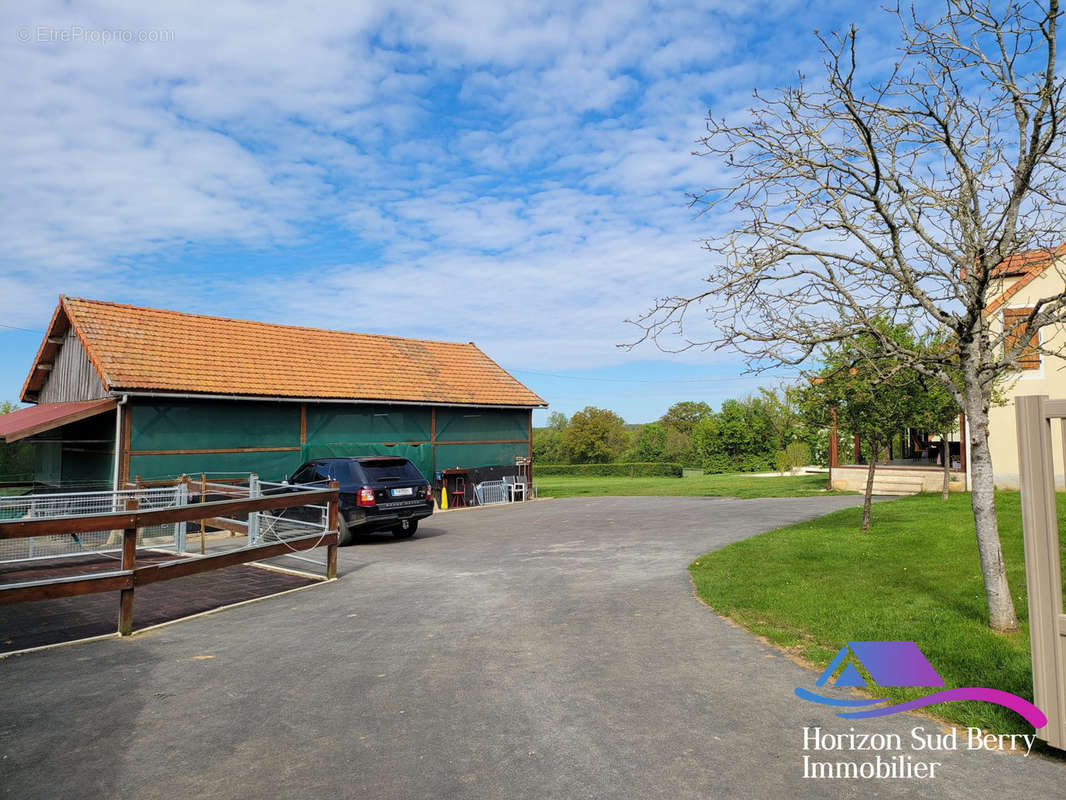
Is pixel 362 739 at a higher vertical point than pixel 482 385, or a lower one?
lower

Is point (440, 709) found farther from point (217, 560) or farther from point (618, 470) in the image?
point (618, 470)

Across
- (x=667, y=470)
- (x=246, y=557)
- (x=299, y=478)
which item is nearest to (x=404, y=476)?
(x=299, y=478)

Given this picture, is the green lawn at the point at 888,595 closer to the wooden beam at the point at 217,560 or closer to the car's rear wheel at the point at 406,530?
the wooden beam at the point at 217,560

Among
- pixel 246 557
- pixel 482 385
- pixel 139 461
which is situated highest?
pixel 482 385

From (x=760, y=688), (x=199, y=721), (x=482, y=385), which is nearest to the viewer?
(x=199, y=721)

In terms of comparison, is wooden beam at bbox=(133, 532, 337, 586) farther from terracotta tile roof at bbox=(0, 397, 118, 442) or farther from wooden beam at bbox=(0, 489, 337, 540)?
terracotta tile roof at bbox=(0, 397, 118, 442)

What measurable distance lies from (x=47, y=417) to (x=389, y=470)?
30.4 ft

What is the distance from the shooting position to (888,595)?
798cm

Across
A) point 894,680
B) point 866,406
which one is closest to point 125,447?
point 866,406

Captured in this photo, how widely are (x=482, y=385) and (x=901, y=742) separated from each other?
77.4 ft

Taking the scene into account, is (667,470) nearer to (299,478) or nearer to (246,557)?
(299,478)

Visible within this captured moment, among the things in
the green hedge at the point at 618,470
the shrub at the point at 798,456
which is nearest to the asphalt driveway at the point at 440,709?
the shrub at the point at 798,456

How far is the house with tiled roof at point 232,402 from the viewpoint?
17781mm

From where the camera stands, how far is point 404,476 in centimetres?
1502
